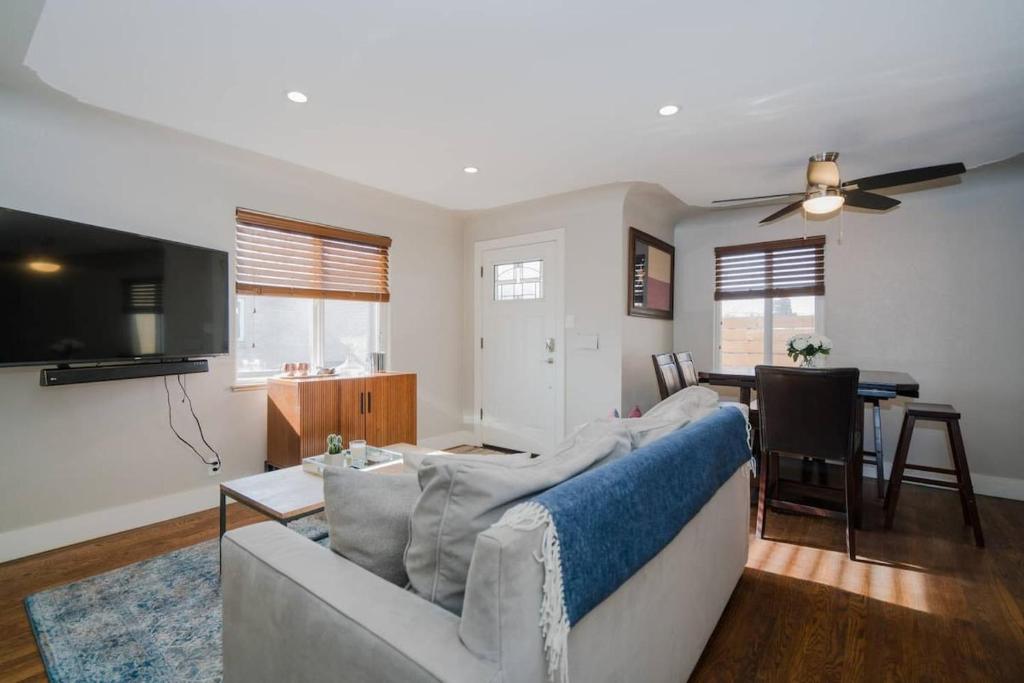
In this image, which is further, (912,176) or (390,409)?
(390,409)

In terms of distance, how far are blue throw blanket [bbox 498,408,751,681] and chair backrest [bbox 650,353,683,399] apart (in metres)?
1.80

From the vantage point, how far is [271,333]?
3523mm

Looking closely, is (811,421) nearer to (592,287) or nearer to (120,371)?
(592,287)

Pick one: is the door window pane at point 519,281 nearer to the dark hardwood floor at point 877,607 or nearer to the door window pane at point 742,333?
the door window pane at point 742,333

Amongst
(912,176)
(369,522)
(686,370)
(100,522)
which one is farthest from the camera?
(686,370)

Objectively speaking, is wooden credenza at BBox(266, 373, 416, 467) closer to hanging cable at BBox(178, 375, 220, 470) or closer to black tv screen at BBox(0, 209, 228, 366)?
hanging cable at BBox(178, 375, 220, 470)

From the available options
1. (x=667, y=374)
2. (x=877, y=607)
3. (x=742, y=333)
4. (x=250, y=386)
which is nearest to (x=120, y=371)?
(x=250, y=386)

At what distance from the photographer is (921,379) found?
3.71 metres

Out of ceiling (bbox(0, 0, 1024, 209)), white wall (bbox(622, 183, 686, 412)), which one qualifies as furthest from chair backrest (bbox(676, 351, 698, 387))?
ceiling (bbox(0, 0, 1024, 209))

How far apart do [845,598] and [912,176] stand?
221 centimetres

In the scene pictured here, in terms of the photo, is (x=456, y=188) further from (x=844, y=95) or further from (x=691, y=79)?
(x=844, y=95)

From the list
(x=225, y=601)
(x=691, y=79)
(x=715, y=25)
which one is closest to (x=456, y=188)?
(x=691, y=79)

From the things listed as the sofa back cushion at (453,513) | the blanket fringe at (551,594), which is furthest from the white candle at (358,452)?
the blanket fringe at (551,594)

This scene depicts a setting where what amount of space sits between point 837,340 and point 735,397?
39.3 inches
